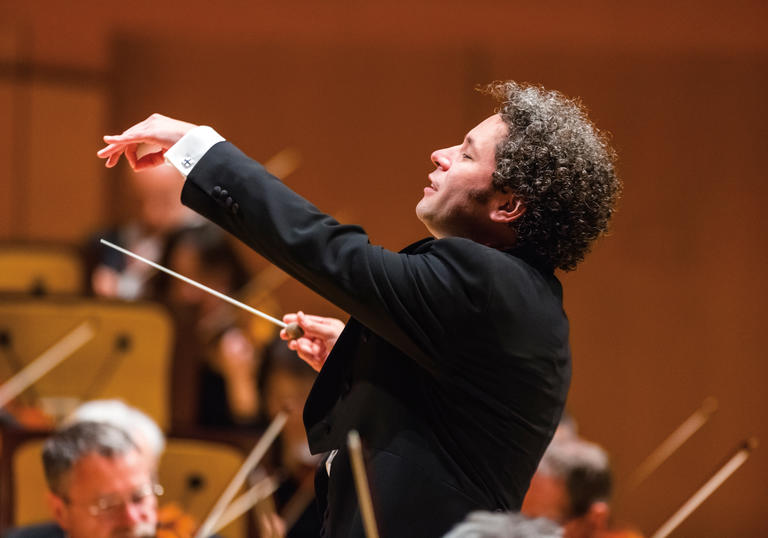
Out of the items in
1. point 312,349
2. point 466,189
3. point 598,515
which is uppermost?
point 466,189

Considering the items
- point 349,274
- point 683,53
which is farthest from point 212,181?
point 683,53

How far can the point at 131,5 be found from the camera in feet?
15.2

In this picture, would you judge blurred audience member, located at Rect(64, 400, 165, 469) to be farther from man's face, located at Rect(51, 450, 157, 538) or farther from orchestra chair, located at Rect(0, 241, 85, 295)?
orchestra chair, located at Rect(0, 241, 85, 295)

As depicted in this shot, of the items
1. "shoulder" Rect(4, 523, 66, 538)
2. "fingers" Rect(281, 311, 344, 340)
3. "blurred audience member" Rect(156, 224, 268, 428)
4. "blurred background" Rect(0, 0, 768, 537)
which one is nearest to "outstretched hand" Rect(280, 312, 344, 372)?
"fingers" Rect(281, 311, 344, 340)

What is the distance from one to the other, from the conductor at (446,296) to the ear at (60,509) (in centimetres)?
87

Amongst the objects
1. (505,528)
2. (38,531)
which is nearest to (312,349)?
(505,528)

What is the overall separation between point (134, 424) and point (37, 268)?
4.21ft

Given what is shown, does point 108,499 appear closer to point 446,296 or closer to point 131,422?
point 131,422

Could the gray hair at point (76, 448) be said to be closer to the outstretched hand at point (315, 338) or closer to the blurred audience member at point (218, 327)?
the outstretched hand at point (315, 338)

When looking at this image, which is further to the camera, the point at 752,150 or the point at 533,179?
the point at 752,150

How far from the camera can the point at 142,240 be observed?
3619 mm

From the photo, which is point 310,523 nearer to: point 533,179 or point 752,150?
point 533,179

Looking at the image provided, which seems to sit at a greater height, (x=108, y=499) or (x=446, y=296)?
(x=446, y=296)

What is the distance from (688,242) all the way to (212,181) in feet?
13.1
